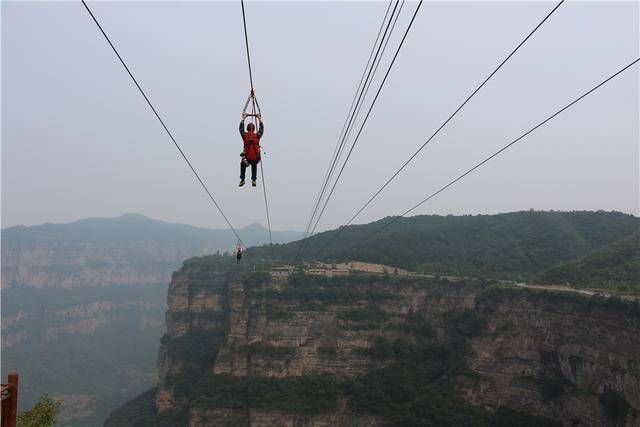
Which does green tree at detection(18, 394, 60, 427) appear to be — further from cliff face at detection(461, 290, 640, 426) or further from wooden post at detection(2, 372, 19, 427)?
cliff face at detection(461, 290, 640, 426)

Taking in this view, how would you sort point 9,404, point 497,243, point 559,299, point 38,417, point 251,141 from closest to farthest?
point 9,404 → point 251,141 → point 38,417 → point 559,299 → point 497,243

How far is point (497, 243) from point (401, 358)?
83.3 feet

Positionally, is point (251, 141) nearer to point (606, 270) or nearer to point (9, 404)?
point (9, 404)

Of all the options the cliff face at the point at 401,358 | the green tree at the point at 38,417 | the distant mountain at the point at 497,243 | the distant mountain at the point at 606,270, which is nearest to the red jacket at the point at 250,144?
the green tree at the point at 38,417

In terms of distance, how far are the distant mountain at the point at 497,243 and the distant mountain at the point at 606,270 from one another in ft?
39.4

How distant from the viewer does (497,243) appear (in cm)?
7256

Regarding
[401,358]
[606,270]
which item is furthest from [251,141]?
[401,358]

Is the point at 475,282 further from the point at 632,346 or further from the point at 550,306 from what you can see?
the point at 632,346

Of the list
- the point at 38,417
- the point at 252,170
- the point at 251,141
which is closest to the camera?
the point at 251,141

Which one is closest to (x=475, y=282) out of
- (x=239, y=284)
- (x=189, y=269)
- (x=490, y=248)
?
(x=490, y=248)

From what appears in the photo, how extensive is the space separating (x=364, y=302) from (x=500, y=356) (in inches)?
676

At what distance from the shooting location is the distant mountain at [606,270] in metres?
45.1

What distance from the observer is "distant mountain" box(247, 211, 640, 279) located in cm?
6688

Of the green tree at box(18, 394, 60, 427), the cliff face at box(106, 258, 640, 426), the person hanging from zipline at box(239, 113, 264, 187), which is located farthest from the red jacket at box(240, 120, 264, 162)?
the cliff face at box(106, 258, 640, 426)
